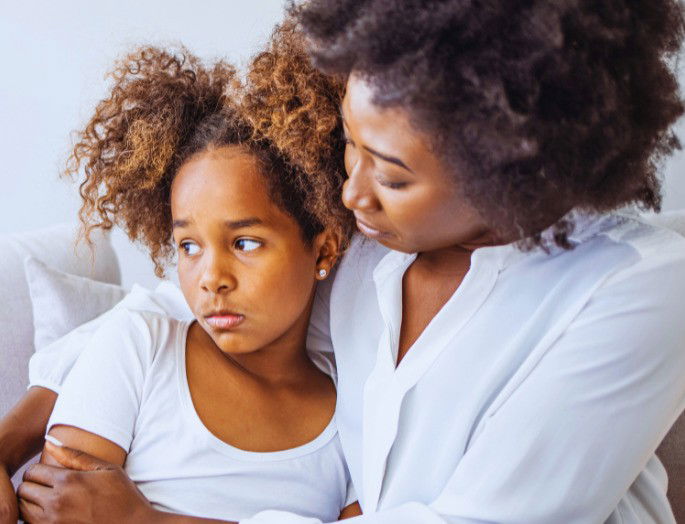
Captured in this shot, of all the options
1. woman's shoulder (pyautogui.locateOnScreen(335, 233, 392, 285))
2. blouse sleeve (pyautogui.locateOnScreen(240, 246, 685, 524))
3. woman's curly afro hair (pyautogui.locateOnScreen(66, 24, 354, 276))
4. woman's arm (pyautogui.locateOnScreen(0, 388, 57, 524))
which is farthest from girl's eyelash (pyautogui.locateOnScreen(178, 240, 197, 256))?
blouse sleeve (pyautogui.locateOnScreen(240, 246, 685, 524))

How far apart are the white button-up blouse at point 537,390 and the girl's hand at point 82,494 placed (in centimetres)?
16

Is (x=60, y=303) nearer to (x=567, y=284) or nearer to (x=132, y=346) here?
(x=132, y=346)

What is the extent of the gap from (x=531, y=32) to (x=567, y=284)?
311 millimetres

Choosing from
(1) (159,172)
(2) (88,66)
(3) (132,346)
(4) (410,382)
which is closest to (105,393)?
(3) (132,346)

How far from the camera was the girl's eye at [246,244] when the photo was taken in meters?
1.17

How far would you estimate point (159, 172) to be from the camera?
4.06 ft

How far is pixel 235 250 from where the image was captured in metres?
1.17

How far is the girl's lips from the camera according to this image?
1164mm

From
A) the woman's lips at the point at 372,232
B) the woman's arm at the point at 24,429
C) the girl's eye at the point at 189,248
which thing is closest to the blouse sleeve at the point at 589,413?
the woman's lips at the point at 372,232

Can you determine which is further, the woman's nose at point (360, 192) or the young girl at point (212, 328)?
the young girl at point (212, 328)

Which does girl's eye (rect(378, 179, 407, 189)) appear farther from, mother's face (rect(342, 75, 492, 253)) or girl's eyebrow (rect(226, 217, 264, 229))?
girl's eyebrow (rect(226, 217, 264, 229))

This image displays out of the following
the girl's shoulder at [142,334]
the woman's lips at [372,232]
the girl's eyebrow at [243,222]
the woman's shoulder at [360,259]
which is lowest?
the girl's shoulder at [142,334]

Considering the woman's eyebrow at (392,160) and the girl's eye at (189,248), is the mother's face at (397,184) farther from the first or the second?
the girl's eye at (189,248)

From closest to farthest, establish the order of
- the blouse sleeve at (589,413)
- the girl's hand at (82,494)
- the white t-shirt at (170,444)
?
the blouse sleeve at (589,413) → the girl's hand at (82,494) → the white t-shirt at (170,444)
